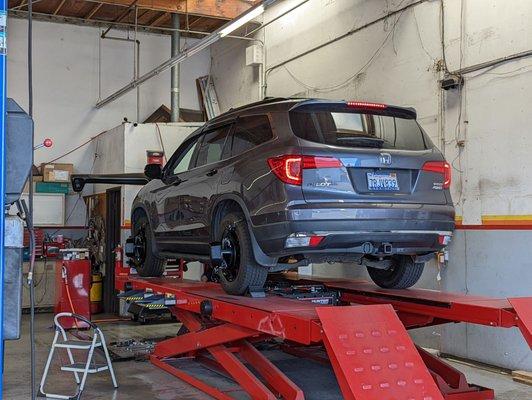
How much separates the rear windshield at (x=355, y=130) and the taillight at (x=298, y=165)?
0.17m

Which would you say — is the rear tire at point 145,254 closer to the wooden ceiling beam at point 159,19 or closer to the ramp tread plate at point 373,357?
the ramp tread plate at point 373,357

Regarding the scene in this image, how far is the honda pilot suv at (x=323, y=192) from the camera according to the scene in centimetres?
415

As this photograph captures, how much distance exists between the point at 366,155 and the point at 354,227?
0.51m

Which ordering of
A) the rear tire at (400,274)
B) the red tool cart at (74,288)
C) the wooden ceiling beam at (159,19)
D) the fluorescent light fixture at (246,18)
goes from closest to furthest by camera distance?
the rear tire at (400,274)
the fluorescent light fixture at (246,18)
the red tool cart at (74,288)
the wooden ceiling beam at (159,19)

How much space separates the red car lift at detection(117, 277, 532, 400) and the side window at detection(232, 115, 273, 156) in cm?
120

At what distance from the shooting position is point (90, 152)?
1284 centimetres

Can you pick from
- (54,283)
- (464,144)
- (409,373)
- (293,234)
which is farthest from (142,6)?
(409,373)

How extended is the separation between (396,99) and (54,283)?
717cm

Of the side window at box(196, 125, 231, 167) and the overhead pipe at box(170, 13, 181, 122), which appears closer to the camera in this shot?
the side window at box(196, 125, 231, 167)

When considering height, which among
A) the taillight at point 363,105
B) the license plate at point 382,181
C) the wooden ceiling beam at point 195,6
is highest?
the wooden ceiling beam at point 195,6

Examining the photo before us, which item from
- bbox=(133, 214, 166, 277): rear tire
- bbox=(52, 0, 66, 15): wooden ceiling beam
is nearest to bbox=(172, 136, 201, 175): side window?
bbox=(133, 214, 166, 277): rear tire

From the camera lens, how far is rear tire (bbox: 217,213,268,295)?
455 centimetres

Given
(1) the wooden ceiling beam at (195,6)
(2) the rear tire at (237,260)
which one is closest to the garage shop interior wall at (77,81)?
(1) the wooden ceiling beam at (195,6)

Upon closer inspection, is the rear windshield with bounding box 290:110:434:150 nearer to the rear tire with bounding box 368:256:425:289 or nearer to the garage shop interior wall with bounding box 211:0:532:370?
the rear tire with bounding box 368:256:425:289
